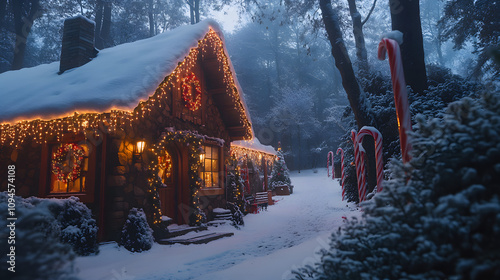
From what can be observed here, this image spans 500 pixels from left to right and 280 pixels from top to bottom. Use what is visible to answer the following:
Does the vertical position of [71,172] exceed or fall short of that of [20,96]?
it falls short

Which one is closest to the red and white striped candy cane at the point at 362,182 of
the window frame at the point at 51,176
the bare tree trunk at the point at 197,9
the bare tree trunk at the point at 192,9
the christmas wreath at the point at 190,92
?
the christmas wreath at the point at 190,92

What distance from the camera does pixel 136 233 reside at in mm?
6902

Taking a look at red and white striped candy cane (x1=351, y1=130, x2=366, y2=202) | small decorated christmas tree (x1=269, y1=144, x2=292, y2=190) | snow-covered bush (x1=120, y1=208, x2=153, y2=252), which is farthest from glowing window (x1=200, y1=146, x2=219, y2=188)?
small decorated christmas tree (x1=269, y1=144, x2=292, y2=190)

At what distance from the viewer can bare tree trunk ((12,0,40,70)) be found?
58.4 feet

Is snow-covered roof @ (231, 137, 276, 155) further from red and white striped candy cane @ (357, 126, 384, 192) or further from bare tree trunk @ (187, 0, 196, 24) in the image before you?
bare tree trunk @ (187, 0, 196, 24)

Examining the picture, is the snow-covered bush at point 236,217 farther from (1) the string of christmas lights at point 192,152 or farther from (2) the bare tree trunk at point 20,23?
(2) the bare tree trunk at point 20,23

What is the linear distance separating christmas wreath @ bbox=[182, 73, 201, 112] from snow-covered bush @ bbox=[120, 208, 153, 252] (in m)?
3.61

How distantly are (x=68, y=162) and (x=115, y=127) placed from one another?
5.63 ft

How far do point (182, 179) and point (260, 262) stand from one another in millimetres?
4459

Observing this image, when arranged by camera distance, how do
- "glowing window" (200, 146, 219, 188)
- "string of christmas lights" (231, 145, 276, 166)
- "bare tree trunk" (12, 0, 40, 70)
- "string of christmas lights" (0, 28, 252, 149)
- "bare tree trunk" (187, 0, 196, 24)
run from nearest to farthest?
"string of christmas lights" (0, 28, 252, 149), "glowing window" (200, 146, 219, 188), "string of christmas lights" (231, 145, 276, 166), "bare tree trunk" (12, 0, 40, 70), "bare tree trunk" (187, 0, 196, 24)

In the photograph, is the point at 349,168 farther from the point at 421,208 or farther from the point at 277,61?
the point at 277,61

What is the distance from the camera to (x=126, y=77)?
6801 millimetres

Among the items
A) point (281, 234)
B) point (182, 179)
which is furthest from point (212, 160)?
point (281, 234)

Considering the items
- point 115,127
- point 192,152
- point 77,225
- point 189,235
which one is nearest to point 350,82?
point 192,152
